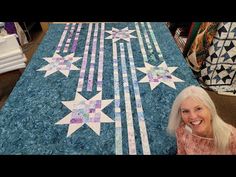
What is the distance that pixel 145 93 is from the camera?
1576 mm

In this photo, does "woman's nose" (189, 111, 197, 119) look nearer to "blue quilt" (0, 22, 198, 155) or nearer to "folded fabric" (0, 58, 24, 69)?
"blue quilt" (0, 22, 198, 155)

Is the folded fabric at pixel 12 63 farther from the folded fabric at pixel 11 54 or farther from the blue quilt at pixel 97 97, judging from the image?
the blue quilt at pixel 97 97

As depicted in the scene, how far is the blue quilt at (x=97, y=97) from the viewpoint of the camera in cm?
124

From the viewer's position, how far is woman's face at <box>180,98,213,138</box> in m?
0.95

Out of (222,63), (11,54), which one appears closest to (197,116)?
(222,63)

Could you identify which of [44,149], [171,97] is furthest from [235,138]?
[44,149]

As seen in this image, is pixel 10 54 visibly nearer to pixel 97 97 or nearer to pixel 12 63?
pixel 12 63

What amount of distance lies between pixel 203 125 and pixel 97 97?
78cm

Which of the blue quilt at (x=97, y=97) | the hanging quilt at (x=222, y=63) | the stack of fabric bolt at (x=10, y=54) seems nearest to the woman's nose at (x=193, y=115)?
the blue quilt at (x=97, y=97)

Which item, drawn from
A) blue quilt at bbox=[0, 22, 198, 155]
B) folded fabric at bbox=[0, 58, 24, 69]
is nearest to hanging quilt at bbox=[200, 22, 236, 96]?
blue quilt at bbox=[0, 22, 198, 155]

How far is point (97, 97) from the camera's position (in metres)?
1.55

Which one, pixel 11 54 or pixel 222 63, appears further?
pixel 11 54

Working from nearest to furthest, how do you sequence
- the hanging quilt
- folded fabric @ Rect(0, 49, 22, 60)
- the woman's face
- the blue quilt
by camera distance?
the woman's face → the blue quilt → the hanging quilt → folded fabric @ Rect(0, 49, 22, 60)
